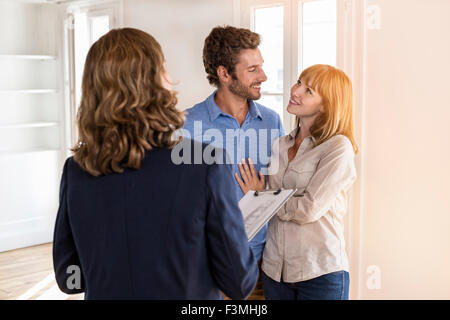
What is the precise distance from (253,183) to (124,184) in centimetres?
111

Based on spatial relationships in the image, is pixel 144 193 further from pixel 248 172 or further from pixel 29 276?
pixel 29 276

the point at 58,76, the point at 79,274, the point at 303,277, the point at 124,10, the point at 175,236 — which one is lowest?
the point at 303,277

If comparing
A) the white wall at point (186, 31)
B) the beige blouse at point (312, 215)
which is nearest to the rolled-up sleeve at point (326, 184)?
the beige blouse at point (312, 215)

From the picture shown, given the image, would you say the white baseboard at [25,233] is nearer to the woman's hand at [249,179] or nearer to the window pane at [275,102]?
the window pane at [275,102]

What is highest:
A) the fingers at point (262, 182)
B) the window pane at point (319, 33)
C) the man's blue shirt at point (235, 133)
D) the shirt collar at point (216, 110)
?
the window pane at point (319, 33)

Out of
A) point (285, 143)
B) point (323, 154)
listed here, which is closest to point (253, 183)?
point (285, 143)

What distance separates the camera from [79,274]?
5.08ft

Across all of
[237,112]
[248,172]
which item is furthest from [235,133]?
[248,172]

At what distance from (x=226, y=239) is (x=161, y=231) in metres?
0.15

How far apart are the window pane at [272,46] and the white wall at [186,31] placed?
0.28 metres

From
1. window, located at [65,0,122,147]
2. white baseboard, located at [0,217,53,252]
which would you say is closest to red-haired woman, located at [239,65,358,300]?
window, located at [65,0,122,147]

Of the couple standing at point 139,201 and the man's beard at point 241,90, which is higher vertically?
the man's beard at point 241,90

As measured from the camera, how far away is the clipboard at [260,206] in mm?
1894

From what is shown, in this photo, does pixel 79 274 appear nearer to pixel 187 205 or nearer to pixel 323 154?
pixel 187 205
